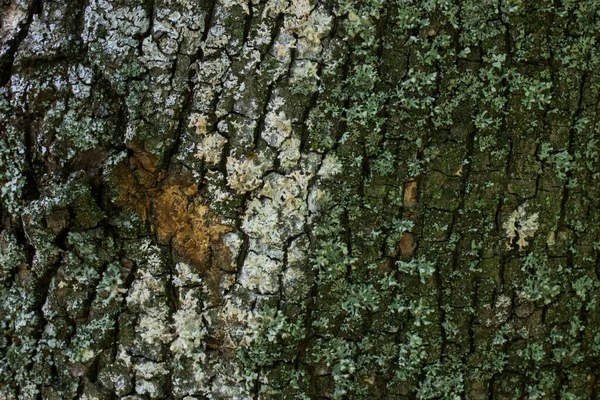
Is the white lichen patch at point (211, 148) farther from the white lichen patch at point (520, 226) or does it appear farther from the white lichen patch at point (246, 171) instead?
the white lichen patch at point (520, 226)

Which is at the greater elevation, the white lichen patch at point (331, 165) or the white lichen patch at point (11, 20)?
the white lichen patch at point (11, 20)

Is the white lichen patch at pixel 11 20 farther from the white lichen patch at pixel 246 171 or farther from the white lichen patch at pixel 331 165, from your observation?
the white lichen patch at pixel 331 165

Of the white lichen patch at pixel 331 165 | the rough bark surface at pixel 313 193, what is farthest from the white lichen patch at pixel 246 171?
the white lichen patch at pixel 331 165

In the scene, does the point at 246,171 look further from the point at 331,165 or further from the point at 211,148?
the point at 331,165

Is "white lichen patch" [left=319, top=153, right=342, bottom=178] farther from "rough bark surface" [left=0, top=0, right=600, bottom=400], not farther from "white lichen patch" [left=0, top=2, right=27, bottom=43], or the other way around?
"white lichen patch" [left=0, top=2, right=27, bottom=43]

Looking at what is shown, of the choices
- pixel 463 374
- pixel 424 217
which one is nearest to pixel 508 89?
pixel 424 217

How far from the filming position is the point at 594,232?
4.50 feet

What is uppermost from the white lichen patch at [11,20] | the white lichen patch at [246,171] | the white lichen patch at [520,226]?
the white lichen patch at [11,20]

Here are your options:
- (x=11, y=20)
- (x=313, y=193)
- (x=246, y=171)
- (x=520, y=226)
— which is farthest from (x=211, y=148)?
(x=520, y=226)

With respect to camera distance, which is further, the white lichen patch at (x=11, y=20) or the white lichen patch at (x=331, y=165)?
the white lichen patch at (x=11, y=20)

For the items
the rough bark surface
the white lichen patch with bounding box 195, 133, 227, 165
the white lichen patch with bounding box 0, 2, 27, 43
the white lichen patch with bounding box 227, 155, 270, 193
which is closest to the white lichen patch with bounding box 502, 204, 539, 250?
the rough bark surface

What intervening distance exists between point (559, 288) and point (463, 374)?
31cm

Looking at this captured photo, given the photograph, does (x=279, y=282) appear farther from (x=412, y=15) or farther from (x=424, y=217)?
(x=412, y=15)

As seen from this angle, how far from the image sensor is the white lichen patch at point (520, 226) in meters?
1.33
